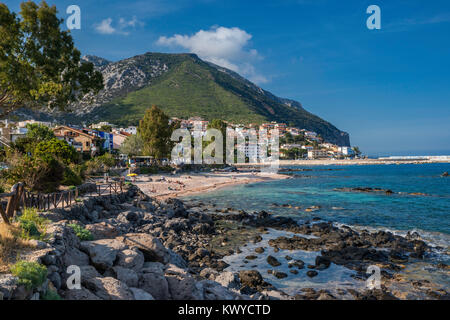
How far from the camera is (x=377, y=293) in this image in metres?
11.1

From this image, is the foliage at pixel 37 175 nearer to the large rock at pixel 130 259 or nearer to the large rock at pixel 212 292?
the large rock at pixel 130 259

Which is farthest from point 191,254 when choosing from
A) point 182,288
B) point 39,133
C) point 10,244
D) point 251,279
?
point 39,133

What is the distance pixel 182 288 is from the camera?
770cm

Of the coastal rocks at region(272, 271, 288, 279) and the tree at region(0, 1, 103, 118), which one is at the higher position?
the tree at region(0, 1, 103, 118)

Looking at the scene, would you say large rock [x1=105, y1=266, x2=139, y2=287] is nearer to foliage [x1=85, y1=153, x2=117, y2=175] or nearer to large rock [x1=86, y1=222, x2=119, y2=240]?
large rock [x1=86, y1=222, x2=119, y2=240]

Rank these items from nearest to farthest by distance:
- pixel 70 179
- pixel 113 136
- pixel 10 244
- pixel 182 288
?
pixel 10 244 → pixel 182 288 → pixel 70 179 → pixel 113 136

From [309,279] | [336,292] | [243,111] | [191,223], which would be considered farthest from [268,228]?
[243,111]

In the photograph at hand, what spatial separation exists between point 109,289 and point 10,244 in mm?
2484

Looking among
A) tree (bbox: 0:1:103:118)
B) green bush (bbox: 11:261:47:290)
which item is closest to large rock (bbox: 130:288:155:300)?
green bush (bbox: 11:261:47:290)

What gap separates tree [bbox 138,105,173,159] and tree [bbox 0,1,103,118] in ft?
146

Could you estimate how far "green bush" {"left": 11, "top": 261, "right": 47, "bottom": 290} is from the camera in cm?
516

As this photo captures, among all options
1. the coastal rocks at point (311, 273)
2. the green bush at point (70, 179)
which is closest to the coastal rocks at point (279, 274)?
the coastal rocks at point (311, 273)

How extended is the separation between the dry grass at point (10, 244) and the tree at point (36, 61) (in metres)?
→ 10.3

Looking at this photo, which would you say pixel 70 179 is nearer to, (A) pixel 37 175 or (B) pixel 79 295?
(A) pixel 37 175
